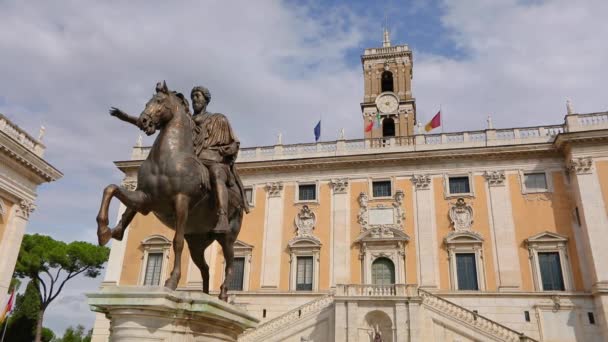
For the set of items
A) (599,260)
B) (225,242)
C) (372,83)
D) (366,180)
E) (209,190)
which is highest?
(372,83)

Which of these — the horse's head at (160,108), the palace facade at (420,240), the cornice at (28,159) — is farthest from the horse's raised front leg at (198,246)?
the cornice at (28,159)

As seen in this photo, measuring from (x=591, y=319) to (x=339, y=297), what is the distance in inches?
460

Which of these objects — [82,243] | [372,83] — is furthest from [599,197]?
[82,243]

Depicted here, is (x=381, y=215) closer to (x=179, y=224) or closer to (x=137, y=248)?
(x=137, y=248)

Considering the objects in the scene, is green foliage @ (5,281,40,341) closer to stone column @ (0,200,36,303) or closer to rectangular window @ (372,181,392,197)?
stone column @ (0,200,36,303)

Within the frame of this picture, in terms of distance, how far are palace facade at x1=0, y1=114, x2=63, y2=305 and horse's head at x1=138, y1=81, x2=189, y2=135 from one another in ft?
62.6

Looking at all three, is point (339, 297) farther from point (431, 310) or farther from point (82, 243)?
point (82, 243)

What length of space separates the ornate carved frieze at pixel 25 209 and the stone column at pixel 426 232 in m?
20.1

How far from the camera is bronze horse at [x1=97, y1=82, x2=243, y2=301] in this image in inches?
198

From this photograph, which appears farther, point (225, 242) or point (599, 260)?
point (599, 260)

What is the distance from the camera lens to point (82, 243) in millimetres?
42562

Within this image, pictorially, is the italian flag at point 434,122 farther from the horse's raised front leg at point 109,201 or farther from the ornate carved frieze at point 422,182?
the horse's raised front leg at point 109,201

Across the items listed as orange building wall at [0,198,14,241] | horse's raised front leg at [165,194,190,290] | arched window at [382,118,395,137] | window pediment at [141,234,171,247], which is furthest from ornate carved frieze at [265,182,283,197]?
horse's raised front leg at [165,194,190,290]

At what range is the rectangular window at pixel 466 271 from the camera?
23172 millimetres
